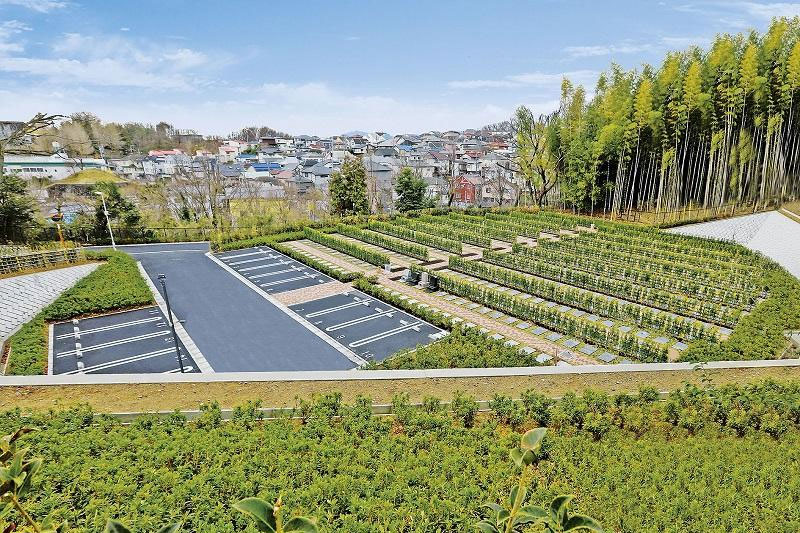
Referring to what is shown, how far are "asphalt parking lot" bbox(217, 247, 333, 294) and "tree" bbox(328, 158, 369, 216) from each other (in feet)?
25.7

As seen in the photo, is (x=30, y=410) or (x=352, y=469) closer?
(x=352, y=469)

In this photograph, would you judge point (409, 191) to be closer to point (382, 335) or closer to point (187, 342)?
point (382, 335)

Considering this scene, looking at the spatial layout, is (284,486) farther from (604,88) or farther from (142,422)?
(604,88)

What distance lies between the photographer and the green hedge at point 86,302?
965 centimetres

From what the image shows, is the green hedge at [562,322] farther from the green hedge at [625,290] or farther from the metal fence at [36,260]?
the metal fence at [36,260]

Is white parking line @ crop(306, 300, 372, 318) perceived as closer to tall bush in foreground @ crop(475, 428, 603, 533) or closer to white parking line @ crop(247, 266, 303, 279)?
white parking line @ crop(247, 266, 303, 279)

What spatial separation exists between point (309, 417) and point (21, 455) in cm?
458

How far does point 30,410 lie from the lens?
20.0 ft

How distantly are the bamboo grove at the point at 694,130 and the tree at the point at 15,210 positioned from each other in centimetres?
2862

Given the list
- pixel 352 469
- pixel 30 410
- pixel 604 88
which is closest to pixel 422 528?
pixel 352 469

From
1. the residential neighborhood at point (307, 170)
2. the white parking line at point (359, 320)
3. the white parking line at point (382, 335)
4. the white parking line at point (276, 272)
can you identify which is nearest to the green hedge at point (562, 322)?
the white parking line at point (382, 335)

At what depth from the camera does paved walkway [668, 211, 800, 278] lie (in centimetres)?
1647

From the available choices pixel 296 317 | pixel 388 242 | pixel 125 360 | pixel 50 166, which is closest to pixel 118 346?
pixel 125 360

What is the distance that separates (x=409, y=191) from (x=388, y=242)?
34.1 feet
